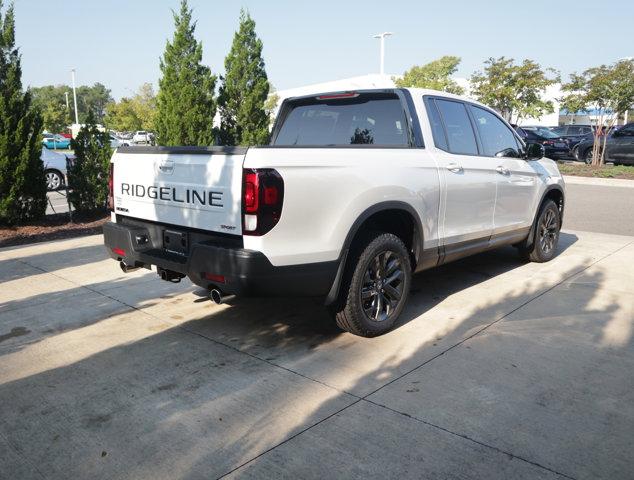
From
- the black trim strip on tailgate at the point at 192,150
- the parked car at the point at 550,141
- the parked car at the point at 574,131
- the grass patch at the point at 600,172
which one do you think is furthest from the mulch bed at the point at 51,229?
the parked car at the point at 574,131

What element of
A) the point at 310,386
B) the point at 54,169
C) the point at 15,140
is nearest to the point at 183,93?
the point at 15,140

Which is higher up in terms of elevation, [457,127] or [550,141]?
[550,141]

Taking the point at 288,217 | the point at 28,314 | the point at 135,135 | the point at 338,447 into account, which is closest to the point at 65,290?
the point at 28,314

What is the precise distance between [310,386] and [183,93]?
888 centimetres

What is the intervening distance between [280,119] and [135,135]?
5155 cm

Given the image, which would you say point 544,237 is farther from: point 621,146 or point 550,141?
point 550,141

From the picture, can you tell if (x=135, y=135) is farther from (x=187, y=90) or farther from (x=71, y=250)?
(x=71, y=250)

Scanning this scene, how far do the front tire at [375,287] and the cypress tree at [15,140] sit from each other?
6.88m

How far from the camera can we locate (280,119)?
523 cm

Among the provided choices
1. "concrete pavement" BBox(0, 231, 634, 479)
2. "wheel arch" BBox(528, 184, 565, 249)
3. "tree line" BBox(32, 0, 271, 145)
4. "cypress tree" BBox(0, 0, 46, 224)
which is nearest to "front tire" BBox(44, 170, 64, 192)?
"tree line" BBox(32, 0, 271, 145)

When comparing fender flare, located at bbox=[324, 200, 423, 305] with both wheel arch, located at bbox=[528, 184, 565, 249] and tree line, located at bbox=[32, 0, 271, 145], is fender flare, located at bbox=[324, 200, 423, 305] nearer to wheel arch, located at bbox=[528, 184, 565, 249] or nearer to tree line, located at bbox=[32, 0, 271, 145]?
wheel arch, located at bbox=[528, 184, 565, 249]

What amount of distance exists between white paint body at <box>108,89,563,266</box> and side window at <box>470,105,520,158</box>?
29 centimetres

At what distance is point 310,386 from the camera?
335 cm

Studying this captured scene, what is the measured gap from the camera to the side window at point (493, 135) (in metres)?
5.36
